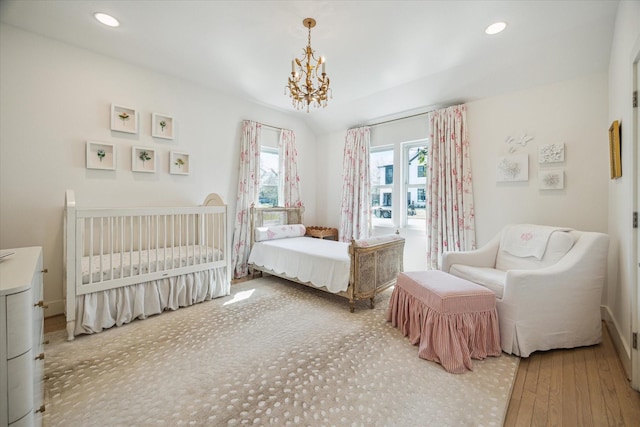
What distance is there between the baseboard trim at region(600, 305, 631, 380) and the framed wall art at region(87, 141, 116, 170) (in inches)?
188

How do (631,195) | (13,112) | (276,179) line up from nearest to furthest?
(631,195) → (13,112) → (276,179)

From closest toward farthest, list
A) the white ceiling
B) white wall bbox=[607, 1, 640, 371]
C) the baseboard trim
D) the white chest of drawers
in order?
the white chest of drawers → white wall bbox=[607, 1, 640, 371] → the baseboard trim → the white ceiling

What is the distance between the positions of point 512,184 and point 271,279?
3.36 metres

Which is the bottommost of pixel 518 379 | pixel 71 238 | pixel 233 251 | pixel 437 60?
pixel 518 379

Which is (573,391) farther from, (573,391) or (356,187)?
(356,187)

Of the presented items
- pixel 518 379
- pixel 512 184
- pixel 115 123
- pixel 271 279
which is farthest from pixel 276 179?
pixel 518 379

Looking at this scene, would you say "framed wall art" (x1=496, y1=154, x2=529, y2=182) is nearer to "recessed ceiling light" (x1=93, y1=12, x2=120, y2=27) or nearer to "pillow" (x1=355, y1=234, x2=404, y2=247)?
"pillow" (x1=355, y1=234, x2=404, y2=247)

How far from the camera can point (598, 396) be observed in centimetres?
160

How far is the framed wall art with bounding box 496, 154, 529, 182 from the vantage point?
3029mm

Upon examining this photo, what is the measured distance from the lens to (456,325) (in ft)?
6.42

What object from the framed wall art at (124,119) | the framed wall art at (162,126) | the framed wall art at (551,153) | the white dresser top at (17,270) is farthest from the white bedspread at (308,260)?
the framed wall art at (551,153)


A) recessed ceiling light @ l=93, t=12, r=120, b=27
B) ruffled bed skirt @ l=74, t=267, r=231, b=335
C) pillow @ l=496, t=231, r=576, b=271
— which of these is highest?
recessed ceiling light @ l=93, t=12, r=120, b=27

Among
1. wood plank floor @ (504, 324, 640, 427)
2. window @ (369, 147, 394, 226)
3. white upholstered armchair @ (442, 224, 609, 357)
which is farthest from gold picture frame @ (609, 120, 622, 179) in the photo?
window @ (369, 147, 394, 226)

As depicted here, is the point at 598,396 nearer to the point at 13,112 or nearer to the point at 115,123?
the point at 115,123
